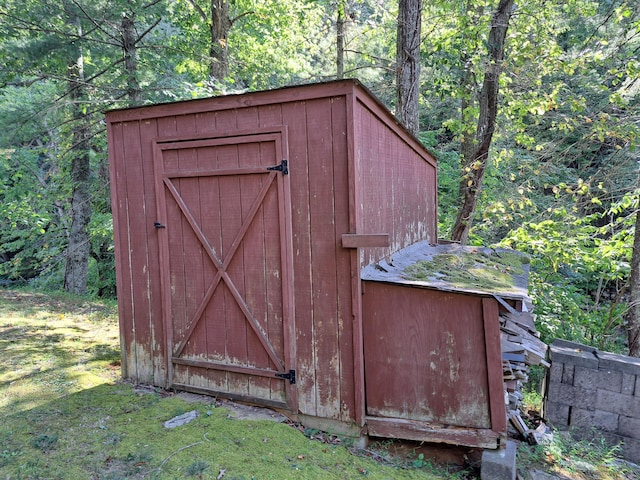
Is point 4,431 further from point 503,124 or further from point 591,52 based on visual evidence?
point 503,124

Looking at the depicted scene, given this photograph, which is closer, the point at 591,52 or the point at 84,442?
the point at 84,442

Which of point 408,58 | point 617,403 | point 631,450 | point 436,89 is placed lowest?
point 631,450

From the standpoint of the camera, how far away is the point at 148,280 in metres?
4.35

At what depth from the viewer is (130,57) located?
27.8 feet

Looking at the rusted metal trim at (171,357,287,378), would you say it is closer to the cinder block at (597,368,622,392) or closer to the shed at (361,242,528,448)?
the shed at (361,242,528,448)

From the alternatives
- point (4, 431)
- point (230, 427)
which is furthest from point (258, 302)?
point (4, 431)

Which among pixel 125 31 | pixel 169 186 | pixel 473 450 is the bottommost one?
pixel 473 450

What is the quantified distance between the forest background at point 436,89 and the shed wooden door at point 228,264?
2.87 metres

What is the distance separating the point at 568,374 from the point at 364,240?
11.6 ft

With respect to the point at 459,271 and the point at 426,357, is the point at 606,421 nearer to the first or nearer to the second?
the point at 459,271

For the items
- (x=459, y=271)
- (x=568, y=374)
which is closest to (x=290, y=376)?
(x=459, y=271)

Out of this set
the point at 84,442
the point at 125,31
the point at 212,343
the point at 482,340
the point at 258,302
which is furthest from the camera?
the point at 125,31

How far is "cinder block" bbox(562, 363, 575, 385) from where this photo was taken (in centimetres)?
505

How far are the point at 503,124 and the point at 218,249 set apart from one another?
30.6 feet
